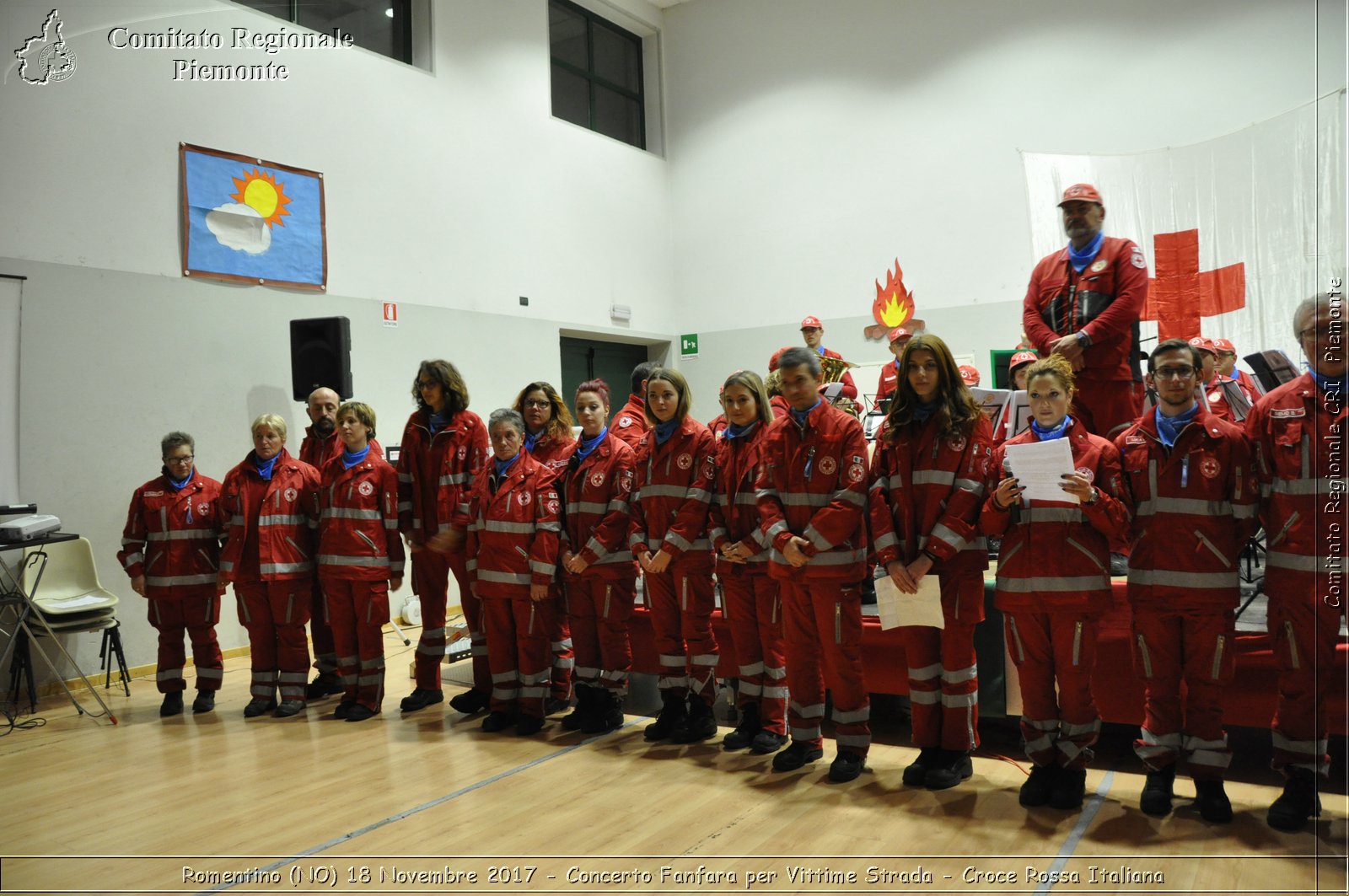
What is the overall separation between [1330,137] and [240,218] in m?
7.18

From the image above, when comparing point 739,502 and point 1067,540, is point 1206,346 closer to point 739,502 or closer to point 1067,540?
point 1067,540

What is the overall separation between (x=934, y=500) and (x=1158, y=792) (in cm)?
122

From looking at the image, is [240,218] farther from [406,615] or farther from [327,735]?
[327,735]

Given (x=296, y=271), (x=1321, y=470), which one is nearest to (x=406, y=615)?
(x=296, y=271)

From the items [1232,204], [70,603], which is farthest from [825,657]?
[1232,204]

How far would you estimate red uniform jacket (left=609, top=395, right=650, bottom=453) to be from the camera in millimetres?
5301

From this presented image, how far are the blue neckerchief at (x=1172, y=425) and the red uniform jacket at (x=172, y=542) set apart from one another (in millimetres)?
4949

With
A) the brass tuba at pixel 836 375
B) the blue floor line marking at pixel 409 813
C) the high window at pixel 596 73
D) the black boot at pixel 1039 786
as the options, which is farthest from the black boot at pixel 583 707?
the high window at pixel 596 73

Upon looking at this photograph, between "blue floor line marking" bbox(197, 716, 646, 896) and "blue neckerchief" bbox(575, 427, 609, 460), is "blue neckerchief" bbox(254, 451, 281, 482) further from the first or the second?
"blue floor line marking" bbox(197, 716, 646, 896)

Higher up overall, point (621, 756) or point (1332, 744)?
point (1332, 744)

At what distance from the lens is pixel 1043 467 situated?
3.18 meters

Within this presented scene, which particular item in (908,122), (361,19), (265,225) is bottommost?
(265,225)

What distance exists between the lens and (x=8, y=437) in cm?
611

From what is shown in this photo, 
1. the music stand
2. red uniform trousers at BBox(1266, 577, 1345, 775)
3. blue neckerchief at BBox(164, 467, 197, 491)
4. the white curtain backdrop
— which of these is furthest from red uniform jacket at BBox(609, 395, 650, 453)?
the white curtain backdrop
